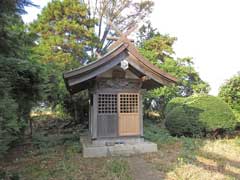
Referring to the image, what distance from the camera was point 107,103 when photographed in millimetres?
7598

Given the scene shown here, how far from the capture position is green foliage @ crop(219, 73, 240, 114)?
11.3 metres

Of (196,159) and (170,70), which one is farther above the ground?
(170,70)

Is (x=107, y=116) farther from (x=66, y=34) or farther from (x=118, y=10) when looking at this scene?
(x=118, y=10)

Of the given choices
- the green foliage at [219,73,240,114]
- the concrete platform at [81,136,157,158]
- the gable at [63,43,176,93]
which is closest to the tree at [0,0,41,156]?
the gable at [63,43,176,93]

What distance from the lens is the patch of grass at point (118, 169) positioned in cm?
491

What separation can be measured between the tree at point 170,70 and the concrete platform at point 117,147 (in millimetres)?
8616

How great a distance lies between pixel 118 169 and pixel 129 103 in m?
2.83

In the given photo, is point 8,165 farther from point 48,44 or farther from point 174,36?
point 174,36

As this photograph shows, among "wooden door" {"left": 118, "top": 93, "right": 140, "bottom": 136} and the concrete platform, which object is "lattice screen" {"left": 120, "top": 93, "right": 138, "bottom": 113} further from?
the concrete platform

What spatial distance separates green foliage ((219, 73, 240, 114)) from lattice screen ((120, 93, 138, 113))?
5.98 metres

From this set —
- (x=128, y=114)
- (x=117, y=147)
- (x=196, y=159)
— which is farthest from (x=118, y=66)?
(x=196, y=159)

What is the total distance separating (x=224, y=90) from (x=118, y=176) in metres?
8.69

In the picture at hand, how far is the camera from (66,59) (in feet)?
44.0

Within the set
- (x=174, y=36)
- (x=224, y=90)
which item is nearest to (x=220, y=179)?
(x=224, y=90)
